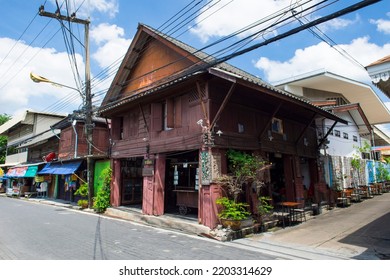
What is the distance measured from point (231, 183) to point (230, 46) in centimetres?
486

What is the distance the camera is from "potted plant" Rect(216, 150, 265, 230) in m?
9.35

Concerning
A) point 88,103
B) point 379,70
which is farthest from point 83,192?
point 379,70

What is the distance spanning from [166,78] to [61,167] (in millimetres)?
14327

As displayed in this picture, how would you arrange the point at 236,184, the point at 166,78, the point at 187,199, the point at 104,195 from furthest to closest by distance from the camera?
the point at 104,195 < the point at 166,78 < the point at 187,199 < the point at 236,184

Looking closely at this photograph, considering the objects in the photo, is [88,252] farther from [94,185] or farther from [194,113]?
[94,185]

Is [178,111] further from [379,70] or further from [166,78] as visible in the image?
[379,70]

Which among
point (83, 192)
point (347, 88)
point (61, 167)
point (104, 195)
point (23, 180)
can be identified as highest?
point (347, 88)

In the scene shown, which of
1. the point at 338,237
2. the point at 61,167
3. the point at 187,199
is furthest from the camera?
the point at 61,167

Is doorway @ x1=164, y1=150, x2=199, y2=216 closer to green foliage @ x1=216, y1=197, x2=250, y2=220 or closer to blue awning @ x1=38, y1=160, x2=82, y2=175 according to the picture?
green foliage @ x1=216, y1=197, x2=250, y2=220

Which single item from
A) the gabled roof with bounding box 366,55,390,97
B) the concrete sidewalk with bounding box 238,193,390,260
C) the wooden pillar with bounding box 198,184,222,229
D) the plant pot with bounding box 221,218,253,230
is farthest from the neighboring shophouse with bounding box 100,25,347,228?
the gabled roof with bounding box 366,55,390,97

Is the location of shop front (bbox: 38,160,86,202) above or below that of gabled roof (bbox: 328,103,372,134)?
below

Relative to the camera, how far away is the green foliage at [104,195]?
15.6 metres

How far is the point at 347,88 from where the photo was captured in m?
22.7

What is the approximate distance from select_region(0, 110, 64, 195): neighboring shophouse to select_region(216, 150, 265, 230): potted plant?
23361 millimetres
